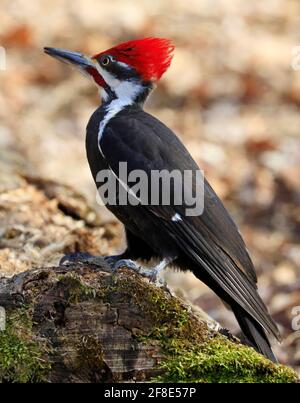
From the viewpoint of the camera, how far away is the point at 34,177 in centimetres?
507

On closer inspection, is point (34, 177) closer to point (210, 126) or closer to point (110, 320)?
point (110, 320)

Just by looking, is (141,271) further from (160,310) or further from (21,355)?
(21,355)

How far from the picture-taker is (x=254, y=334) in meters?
3.70

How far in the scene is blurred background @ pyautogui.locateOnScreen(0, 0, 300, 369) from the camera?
192 inches

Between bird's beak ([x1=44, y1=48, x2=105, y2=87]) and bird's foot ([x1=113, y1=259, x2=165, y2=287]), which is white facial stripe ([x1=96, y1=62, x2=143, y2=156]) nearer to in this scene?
bird's beak ([x1=44, y1=48, x2=105, y2=87])

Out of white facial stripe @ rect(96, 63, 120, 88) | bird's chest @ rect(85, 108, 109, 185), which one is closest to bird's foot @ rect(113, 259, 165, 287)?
bird's chest @ rect(85, 108, 109, 185)

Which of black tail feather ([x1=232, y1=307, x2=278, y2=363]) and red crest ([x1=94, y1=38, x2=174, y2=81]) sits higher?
red crest ([x1=94, y1=38, x2=174, y2=81])

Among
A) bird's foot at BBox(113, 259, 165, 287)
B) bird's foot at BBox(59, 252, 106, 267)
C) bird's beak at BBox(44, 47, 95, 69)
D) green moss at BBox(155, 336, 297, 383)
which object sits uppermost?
bird's beak at BBox(44, 47, 95, 69)

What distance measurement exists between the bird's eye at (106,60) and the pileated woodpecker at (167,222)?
0.05 m

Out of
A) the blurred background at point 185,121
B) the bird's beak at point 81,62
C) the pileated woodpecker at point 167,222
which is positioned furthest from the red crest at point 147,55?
the blurred background at point 185,121

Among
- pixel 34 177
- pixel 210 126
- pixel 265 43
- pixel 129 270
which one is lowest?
pixel 129 270
